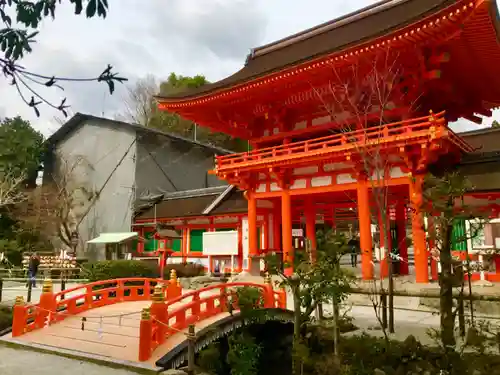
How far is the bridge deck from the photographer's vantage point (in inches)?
333

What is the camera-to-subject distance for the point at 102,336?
378 inches

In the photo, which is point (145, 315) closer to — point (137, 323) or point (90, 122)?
point (137, 323)

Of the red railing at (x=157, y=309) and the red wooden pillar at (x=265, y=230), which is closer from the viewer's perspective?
the red railing at (x=157, y=309)

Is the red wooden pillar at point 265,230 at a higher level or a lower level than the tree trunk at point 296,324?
higher

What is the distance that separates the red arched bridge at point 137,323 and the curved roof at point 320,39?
28.9ft

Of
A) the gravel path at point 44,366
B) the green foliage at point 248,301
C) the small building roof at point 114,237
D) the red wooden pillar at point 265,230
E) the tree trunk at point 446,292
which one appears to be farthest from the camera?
the small building roof at point 114,237

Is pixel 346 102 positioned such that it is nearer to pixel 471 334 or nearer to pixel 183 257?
pixel 471 334

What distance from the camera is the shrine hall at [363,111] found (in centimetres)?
1276

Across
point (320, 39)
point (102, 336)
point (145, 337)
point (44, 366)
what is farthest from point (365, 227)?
point (44, 366)

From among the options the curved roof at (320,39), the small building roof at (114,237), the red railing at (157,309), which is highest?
the curved roof at (320,39)

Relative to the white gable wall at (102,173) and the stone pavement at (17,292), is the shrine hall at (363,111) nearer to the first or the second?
the stone pavement at (17,292)

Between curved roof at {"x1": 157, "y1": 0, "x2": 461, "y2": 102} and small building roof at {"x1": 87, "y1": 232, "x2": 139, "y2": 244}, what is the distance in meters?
10.3

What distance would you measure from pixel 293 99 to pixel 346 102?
234 centimetres

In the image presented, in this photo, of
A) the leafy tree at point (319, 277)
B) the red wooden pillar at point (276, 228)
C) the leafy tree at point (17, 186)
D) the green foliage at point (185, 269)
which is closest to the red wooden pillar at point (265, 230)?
the red wooden pillar at point (276, 228)
